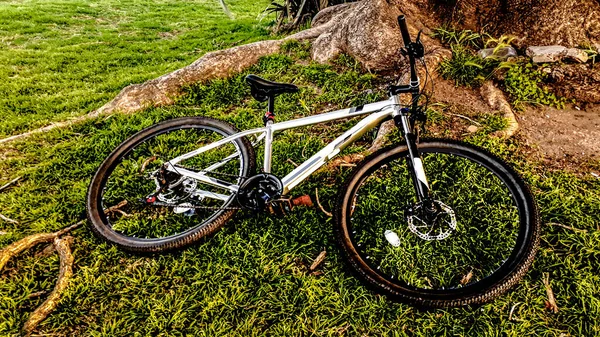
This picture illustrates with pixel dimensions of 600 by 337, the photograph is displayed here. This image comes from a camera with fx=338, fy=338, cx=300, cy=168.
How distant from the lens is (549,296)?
95.8 inches

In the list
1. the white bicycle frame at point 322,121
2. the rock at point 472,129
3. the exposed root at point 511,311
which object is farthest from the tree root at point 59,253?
the rock at point 472,129

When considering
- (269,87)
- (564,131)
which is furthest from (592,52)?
(269,87)

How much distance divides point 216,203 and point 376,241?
1.50 m

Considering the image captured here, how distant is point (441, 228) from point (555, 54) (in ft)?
8.84

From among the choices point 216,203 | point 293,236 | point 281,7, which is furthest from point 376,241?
point 281,7

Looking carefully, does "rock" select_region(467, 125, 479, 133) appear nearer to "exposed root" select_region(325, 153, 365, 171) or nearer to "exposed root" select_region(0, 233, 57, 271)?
"exposed root" select_region(325, 153, 365, 171)

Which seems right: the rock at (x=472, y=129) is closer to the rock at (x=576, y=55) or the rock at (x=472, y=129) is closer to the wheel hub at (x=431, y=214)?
the rock at (x=576, y=55)

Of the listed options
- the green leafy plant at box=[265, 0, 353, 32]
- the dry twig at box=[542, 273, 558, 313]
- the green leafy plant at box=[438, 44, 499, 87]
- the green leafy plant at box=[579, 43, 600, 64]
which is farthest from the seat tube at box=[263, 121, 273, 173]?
the green leafy plant at box=[265, 0, 353, 32]

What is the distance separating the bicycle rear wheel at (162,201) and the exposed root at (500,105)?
108 inches

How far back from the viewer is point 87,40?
33.1ft

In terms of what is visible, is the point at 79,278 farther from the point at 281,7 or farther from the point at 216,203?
the point at 281,7

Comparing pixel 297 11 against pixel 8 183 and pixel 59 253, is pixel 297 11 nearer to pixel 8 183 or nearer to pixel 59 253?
pixel 8 183

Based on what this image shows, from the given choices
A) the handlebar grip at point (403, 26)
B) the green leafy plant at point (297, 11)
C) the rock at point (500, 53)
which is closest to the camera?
the handlebar grip at point (403, 26)

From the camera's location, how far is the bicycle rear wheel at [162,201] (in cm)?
281
